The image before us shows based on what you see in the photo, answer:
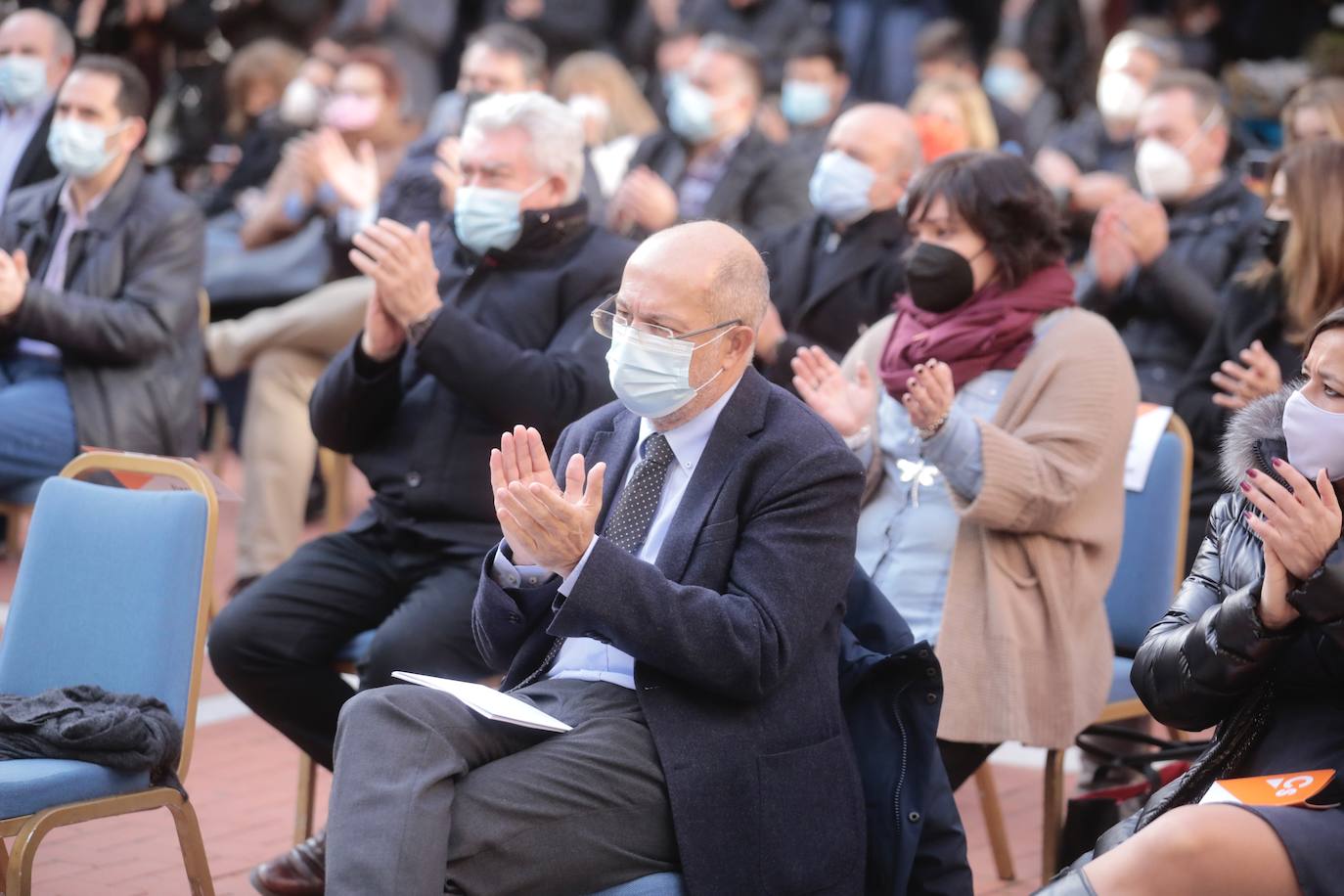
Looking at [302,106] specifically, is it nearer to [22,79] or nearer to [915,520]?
[22,79]

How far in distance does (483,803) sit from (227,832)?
189 cm

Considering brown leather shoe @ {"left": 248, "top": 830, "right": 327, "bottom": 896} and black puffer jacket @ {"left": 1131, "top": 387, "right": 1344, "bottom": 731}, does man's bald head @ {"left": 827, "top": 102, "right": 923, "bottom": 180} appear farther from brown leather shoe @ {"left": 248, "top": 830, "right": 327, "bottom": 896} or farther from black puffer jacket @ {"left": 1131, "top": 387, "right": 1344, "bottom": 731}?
brown leather shoe @ {"left": 248, "top": 830, "right": 327, "bottom": 896}

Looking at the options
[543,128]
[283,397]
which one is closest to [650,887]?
[543,128]

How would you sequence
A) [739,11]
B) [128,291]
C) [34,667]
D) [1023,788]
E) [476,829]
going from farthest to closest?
[739,11]
[128,291]
[1023,788]
[34,667]
[476,829]

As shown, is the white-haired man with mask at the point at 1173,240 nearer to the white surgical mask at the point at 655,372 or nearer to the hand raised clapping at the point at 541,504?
the white surgical mask at the point at 655,372

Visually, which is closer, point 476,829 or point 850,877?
point 476,829

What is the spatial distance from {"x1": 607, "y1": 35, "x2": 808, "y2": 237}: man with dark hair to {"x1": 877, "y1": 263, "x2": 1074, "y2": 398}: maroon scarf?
2.38m

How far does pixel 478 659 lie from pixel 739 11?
687 cm

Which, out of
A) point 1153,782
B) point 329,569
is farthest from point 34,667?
point 1153,782

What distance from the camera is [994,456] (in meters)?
3.69

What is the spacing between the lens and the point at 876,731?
2.98 meters

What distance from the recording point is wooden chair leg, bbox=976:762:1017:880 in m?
4.15

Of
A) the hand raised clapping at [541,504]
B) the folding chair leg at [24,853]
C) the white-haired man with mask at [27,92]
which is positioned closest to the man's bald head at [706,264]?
the hand raised clapping at [541,504]

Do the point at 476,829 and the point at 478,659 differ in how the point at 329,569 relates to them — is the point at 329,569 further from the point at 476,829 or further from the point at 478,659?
the point at 476,829
